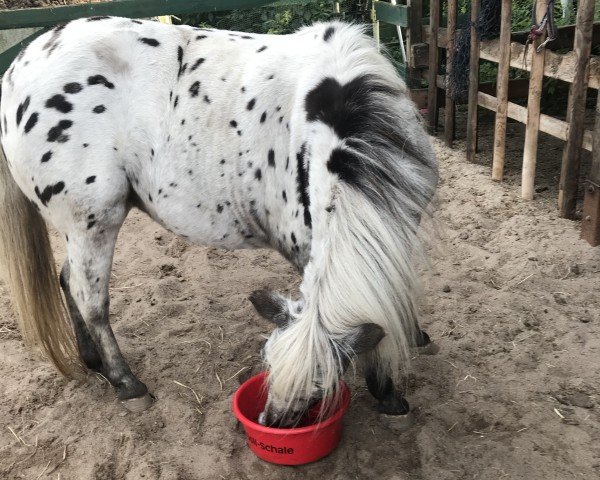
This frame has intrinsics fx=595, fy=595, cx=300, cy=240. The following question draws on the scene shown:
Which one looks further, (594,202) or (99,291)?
(594,202)

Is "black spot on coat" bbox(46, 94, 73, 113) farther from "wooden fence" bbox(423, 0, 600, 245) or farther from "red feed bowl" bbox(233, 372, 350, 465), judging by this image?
"wooden fence" bbox(423, 0, 600, 245)

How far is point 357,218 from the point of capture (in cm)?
201

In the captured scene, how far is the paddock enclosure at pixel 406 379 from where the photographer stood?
7.63 ft

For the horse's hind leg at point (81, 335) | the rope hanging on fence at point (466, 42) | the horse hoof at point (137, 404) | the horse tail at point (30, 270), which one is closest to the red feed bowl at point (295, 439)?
the horse hoof at point (137, 404)

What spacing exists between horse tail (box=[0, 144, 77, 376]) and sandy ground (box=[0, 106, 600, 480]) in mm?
280

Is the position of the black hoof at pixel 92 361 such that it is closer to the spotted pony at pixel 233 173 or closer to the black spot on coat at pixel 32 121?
the spotted pony at pixel 233 173

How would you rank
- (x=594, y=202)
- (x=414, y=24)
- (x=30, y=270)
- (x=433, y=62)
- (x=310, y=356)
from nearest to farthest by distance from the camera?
(x=310, y=356) → (x=30, y=270) → (x=594, y=202) → (x=433, y=62) → (x=414, y=24)

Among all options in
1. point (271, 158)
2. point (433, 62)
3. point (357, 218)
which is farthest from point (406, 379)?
point (433, 62)

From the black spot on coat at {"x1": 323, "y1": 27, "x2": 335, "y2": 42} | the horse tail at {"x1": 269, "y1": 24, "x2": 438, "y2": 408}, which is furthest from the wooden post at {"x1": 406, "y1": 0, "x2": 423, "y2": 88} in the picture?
the horse tail at {"x1": 269, "y1": 24, "x2": 438, "y2": 408}

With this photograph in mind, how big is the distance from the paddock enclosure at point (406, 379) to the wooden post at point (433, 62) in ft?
5.00

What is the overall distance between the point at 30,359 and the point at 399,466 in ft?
6.63

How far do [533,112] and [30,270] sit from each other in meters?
3.30

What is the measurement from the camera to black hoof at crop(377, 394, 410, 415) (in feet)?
8.09

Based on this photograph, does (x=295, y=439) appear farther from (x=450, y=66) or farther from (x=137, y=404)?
(x=450, y=66)
